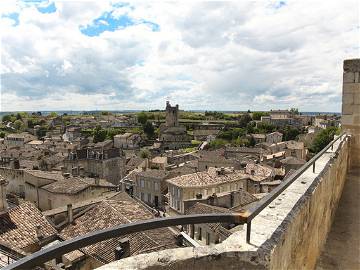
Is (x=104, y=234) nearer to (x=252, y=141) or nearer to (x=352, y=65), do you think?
(x=352, y=65)

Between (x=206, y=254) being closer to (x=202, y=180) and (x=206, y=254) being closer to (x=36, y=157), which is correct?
(x=202, y=180)

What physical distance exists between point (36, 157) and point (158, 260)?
174 feet

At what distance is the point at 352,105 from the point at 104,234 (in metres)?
9.04

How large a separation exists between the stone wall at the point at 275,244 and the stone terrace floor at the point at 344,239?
0.17m

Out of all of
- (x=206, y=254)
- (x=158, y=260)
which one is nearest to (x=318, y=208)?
(x=206, y=254)

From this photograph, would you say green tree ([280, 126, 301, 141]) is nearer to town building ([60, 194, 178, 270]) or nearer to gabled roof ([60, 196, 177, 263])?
town building ([60, 194, 178, 270])

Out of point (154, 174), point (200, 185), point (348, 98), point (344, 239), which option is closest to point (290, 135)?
point (154, 174)

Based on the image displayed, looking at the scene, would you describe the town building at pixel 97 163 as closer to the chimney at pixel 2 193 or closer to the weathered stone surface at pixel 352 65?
the chimney at pixel 2 193

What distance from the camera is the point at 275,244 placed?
2.91 meters

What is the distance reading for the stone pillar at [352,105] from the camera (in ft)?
29.8

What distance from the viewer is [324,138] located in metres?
59.5

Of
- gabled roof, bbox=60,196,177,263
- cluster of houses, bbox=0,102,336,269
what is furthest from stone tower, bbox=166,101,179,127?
gabled roof, bbox=60,196,177,263

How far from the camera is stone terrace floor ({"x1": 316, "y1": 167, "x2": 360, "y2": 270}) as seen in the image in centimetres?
481

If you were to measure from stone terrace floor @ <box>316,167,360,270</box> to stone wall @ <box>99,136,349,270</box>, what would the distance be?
0.17 m
